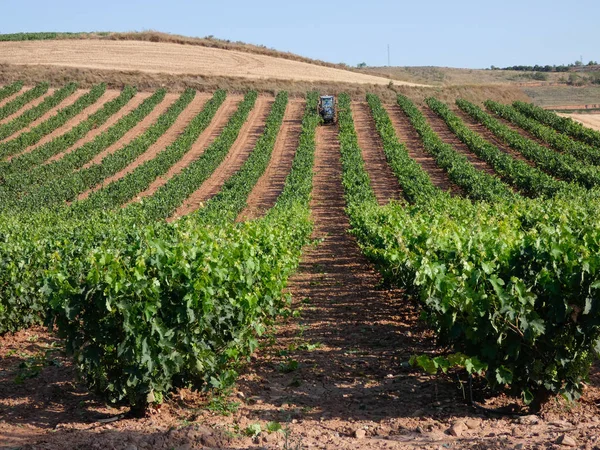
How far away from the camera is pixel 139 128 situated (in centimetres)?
5191

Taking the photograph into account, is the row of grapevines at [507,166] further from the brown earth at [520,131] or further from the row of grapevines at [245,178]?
the row of grapevines at [245,178]

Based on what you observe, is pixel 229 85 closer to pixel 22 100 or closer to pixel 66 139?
pixel 22 100

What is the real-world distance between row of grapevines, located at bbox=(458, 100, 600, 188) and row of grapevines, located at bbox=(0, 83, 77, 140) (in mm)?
31304

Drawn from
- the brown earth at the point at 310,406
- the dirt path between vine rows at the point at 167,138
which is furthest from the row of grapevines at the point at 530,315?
the dirt path between vine rows at the point at 167,138

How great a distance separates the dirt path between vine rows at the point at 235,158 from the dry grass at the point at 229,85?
3.32m

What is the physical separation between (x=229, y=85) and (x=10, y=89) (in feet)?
58.2

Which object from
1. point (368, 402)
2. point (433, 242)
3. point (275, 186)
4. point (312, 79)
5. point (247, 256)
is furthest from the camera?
point (312, 79)

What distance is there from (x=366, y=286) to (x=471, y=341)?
8.86 m

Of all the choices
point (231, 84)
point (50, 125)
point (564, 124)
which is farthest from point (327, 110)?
point (50, 125)

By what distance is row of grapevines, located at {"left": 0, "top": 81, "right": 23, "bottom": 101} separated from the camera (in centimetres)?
5659

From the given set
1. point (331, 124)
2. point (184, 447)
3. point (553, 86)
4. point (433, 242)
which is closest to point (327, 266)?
point (433, 242)

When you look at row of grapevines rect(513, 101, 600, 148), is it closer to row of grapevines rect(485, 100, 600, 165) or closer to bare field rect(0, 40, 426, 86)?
row of grapevines rect(485, 100, 600, 165)

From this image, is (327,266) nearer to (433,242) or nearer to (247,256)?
(433,242)

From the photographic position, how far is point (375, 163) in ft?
144
